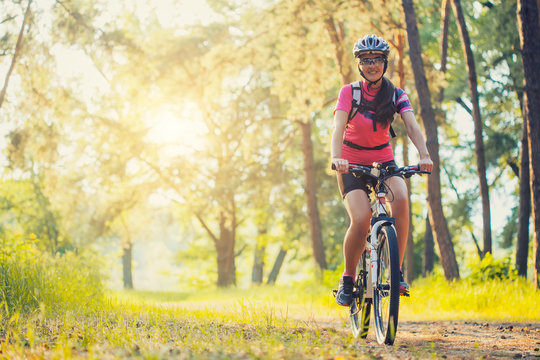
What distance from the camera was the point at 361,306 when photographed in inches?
195

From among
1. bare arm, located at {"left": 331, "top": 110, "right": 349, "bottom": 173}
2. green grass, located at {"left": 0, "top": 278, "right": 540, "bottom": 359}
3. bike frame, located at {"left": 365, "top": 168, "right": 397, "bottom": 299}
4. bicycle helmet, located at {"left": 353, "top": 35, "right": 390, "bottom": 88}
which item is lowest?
green grass, located at {"left": 0, "top": 278, "right": 540, "bottom": 359}

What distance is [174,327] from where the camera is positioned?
498 centimetres

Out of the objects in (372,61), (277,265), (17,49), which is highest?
(17,49)

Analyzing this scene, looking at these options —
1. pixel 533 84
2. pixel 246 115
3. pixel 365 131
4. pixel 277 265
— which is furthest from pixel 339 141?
pixel 277 265

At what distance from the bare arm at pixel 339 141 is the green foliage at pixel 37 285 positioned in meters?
3.66

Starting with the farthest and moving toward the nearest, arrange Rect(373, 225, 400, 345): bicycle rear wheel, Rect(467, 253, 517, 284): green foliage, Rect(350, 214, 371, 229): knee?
1. Rect(467, 253, 517, 284): green foliage
2. Rect(350, 214, 371, 229): knee
3. Rect(373, 225, 400, 345): bicycle rear wheel

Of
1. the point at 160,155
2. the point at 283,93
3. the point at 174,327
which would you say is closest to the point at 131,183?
the point at 160,155

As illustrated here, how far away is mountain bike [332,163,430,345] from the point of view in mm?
4258

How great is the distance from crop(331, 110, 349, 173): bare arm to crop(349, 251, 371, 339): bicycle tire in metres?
1.00

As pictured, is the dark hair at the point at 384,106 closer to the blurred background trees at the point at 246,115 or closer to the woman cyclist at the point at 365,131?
the woman cyclist at the point at 365,131

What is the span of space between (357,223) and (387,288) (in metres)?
0.63

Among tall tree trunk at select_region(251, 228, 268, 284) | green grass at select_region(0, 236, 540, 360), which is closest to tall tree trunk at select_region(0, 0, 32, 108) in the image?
green grass at select_region(0, 236, 540, 360)

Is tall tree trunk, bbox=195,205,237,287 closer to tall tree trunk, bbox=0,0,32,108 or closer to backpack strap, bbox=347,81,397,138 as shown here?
tall tree trunk, bbox=0,0,32,108

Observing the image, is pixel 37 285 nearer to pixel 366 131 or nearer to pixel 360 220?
pixel 360 220
